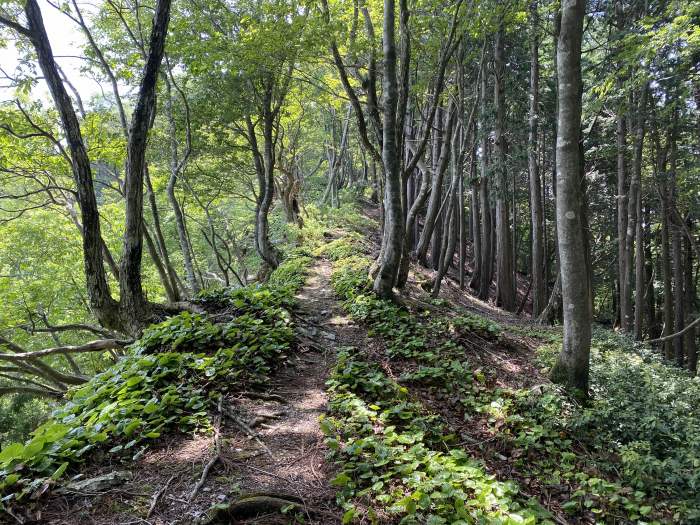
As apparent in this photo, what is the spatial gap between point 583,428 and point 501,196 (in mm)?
10529

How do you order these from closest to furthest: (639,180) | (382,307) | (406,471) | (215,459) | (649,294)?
(406,471) → (215,459) → (382,307) → (639,180) → (649,294)

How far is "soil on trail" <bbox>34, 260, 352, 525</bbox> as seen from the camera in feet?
8.49

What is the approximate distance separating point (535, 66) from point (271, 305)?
10236mm

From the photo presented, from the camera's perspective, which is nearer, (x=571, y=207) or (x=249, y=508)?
(x=249, y=508)

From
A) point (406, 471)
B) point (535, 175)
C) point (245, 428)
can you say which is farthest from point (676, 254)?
point (245, 428)

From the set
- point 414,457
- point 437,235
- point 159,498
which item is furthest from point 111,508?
point 437,235

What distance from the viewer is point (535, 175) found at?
12.4m

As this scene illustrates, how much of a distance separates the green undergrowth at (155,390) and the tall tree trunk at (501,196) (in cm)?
959

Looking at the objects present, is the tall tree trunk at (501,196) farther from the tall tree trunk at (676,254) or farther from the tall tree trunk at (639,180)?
the tall tree trunk at (676,254)

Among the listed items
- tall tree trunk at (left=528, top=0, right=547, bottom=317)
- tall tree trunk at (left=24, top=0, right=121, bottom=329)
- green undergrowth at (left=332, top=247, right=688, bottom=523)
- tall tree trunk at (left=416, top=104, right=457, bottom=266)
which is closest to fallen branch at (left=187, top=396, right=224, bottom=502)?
green undergrowth at (left=332, top=247, right=688, bottom=523)

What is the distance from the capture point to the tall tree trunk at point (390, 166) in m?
7.10

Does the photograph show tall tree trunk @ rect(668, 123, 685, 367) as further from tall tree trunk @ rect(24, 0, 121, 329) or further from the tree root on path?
tall tree trunk @ rect(24, 0, 121, 329)

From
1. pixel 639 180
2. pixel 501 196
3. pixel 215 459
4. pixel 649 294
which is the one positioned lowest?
pixel 215 459

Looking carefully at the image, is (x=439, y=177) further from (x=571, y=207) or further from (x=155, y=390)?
(x=155, y=390)
